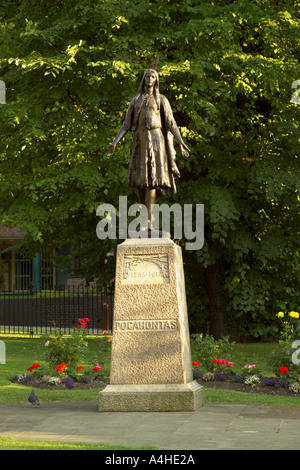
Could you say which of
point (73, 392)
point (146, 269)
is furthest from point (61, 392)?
point (146, 269)

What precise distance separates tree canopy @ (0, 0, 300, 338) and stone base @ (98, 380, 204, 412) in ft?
26.5

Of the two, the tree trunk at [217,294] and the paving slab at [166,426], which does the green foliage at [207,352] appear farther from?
the tree trunk at [217,294]

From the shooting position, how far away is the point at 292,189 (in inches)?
706

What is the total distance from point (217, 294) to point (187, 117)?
15.6ft

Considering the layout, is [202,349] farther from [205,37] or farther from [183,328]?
[205,37]

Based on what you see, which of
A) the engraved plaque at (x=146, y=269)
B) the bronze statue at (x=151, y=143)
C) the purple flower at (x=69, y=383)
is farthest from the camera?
the purple flower at (x=69, y=383)

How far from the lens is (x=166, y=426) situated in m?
8.55

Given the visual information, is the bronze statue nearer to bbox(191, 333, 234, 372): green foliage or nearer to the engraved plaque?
the engraved plaque

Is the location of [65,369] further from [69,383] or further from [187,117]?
[187,117]

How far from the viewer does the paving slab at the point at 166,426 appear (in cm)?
758

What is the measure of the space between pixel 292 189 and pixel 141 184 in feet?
26.3

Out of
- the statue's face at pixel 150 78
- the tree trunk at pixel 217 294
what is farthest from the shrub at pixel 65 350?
the tree trunk at pixel 217 294

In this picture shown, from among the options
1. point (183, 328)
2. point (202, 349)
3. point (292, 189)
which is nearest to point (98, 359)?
point (202, 349)

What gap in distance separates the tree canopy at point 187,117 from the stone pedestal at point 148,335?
7.18m
